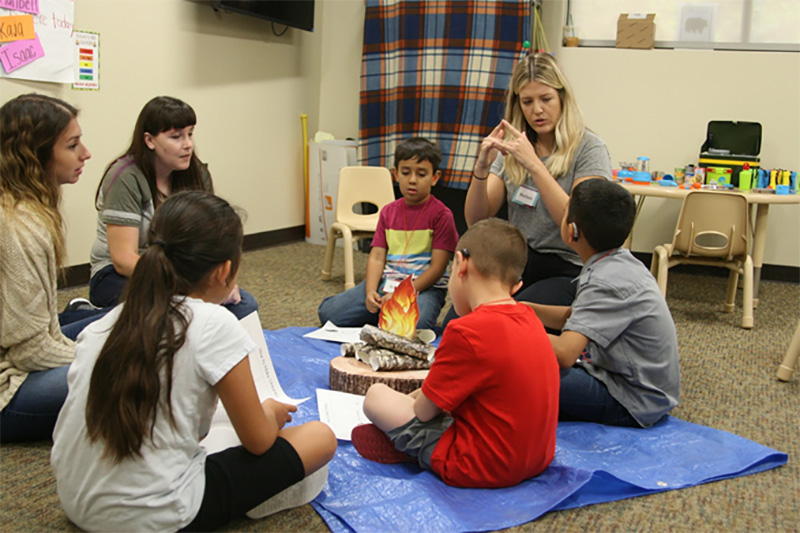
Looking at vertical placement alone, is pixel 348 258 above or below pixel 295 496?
above

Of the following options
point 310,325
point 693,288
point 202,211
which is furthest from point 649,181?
point 202,211

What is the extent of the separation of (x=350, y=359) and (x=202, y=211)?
1.02 metres

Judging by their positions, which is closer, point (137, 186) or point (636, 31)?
point (137, 186)

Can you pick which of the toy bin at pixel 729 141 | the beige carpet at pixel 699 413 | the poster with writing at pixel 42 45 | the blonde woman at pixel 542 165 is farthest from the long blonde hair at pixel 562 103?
the poster with writing at pixel 42 45

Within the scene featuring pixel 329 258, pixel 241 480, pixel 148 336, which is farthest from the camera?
pixel 329 258

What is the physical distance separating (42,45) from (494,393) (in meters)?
2.74

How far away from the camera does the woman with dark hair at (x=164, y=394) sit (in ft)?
4.05

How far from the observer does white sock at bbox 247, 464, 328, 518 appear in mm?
1510

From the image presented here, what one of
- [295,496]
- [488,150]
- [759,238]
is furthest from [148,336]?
[759,238]

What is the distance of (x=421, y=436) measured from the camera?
5.56 ft

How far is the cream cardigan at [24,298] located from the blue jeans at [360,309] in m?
1.34

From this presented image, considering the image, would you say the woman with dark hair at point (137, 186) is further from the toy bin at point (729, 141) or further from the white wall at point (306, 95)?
the toy bin at point (729, 141)

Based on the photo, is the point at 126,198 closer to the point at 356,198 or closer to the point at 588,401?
the point at 588,401

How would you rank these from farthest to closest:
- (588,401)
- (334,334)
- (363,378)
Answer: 1. (334,334)
2. (363,378)
3. (588,401)
